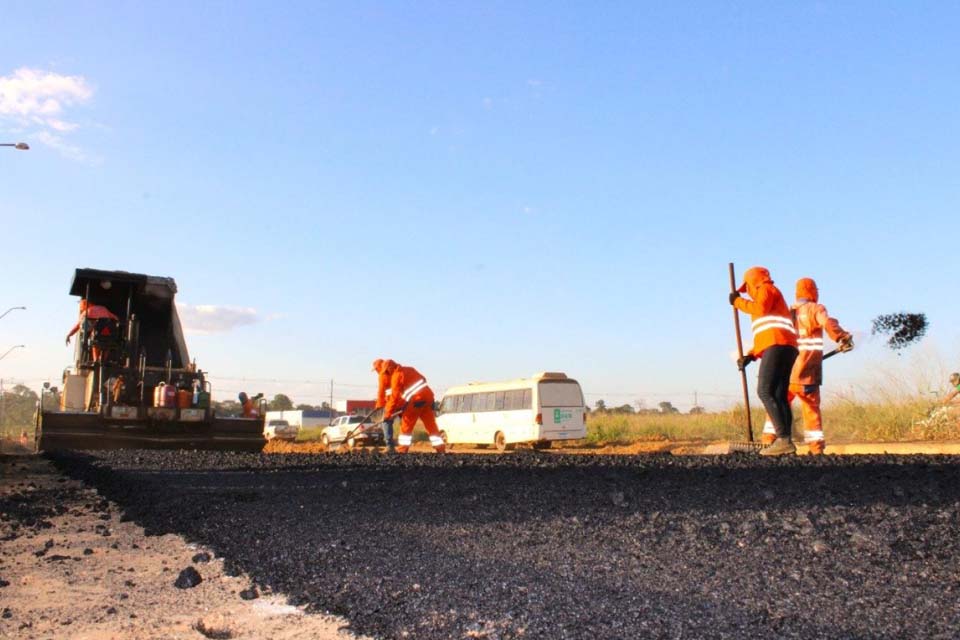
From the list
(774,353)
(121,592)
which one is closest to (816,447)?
(774,353)

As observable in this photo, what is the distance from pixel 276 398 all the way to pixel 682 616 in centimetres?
10296

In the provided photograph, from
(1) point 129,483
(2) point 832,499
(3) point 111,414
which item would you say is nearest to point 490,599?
(2) point 832,499

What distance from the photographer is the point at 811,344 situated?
898 centimetres

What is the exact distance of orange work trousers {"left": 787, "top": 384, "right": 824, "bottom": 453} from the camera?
8.76 m

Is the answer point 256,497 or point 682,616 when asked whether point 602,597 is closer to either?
point 682,616

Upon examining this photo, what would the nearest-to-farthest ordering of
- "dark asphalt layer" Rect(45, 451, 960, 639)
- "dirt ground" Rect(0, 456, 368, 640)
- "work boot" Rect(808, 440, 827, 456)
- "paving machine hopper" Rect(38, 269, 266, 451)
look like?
"dark asphalt layer" Rect(45, 451, 960, 639), "dirt ground" Rect(0, 456, 368, 640), "work boot" Rect(808, 440, 827, 456), "paving machine hopper" Rect(38, 269, 266, 451)

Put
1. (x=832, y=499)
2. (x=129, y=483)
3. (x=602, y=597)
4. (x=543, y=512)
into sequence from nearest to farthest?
(x=602, y=597)
(x=832, y=499)
(x=543, y=512)
(x=129, y=483)

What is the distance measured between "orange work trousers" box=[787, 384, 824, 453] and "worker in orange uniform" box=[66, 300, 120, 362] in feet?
44.6

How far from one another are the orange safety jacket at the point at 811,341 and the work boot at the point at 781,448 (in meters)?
0.75

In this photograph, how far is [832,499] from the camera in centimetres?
454

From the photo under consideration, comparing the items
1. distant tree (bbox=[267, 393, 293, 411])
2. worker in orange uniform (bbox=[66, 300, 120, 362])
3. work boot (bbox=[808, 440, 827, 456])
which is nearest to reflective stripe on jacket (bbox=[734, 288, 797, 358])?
work boot (bbox=[808, 440, 827, 456])

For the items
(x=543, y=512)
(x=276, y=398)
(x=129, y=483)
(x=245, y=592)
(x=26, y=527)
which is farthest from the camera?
(x=276, y=398)

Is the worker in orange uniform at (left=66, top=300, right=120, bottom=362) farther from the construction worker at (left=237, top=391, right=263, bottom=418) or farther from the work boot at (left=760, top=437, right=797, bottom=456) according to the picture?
the work boot at (left=760, top=437, right=797, bottom=456)

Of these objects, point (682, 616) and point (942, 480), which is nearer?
point (682, 616)
